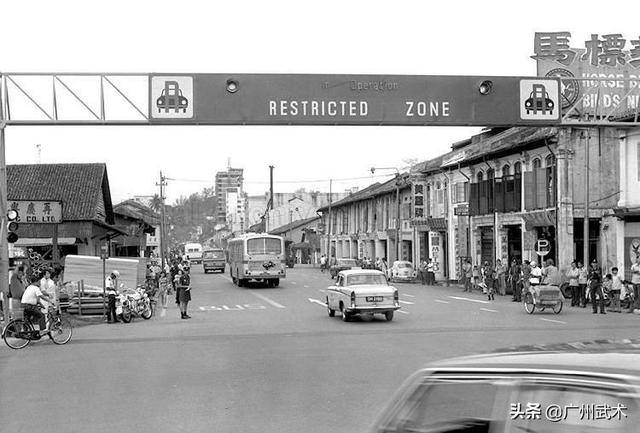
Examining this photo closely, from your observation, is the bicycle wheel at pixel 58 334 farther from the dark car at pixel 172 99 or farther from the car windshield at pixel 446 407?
the car windshield at pixel 446 407

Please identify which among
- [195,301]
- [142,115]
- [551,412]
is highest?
[142,115]

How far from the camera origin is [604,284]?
27875mm

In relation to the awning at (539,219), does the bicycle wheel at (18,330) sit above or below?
below

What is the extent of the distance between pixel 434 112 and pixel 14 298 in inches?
548

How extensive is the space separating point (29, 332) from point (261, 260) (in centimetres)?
2826

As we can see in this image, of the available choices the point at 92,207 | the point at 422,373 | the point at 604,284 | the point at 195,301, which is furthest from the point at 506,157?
the point at 422,373

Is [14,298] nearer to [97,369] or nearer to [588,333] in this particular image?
[97,369]

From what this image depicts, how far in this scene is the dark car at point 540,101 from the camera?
20.2m

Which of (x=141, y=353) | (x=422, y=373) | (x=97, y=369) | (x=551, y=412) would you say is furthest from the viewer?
(x=141, y=353)

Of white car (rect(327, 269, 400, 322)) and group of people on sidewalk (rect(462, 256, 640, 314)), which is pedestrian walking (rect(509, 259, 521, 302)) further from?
white car (rect(327, 269, 400, 322))

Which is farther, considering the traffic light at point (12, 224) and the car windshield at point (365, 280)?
the car windshield at point (365, 280)

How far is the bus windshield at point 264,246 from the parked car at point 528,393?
143ft

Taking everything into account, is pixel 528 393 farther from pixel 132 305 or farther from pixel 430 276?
pixel 430 276

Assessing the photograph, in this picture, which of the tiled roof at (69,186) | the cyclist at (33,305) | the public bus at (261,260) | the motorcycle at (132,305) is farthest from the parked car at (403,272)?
the cyclist at (33,305)
